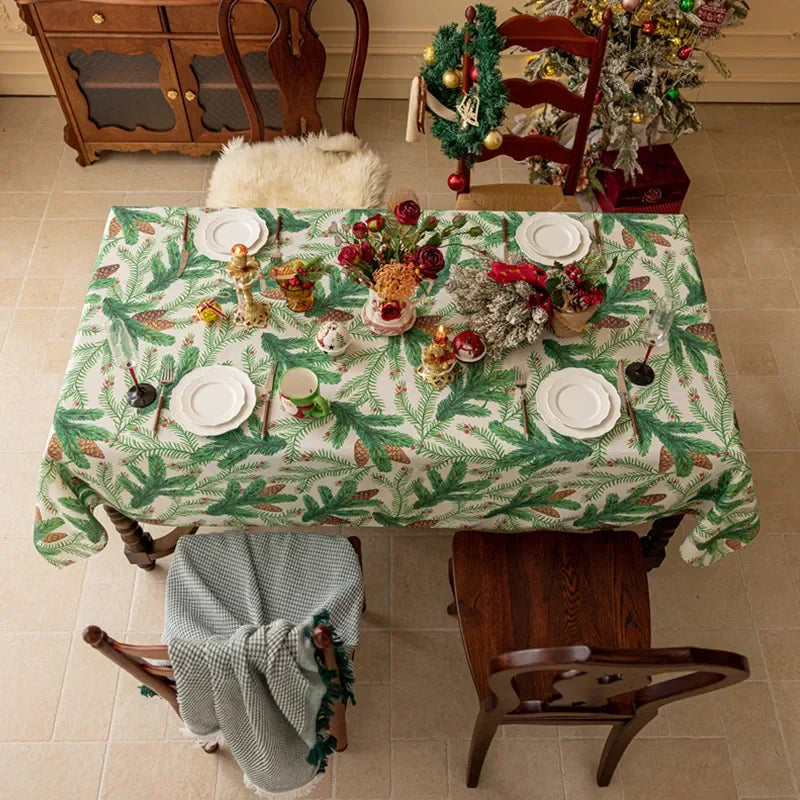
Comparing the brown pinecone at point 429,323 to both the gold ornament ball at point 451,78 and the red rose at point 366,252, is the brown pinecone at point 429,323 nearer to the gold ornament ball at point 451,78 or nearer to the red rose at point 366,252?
the red rose at point 366,252

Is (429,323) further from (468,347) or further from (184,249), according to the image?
(184,249)

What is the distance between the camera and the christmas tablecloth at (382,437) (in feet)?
5.18

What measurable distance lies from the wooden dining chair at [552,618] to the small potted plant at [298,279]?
0.66 m

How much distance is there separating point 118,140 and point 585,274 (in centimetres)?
212

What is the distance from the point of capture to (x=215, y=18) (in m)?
2.58

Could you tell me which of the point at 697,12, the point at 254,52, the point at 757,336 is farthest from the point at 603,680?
the point at 254,52

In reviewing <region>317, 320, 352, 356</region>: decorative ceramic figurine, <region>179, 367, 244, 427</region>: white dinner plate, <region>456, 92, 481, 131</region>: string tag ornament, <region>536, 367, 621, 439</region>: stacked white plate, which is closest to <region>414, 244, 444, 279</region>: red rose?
<region>317, 320, 352, 356</region>: decorative ceramic figurine

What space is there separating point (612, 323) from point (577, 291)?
17cm

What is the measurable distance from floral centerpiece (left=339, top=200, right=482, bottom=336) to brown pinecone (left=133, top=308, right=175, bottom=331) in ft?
1.46

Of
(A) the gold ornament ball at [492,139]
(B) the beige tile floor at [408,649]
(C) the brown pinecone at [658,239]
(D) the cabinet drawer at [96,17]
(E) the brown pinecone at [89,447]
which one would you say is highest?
(D) the cabinet drawer at [96,17]

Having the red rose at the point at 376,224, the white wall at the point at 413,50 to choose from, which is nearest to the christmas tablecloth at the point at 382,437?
the red rose at the point at 376,224

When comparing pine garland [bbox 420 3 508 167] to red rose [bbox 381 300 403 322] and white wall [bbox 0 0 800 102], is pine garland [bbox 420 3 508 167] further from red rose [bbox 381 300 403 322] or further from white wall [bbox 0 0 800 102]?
white wall [bbox 0 0 800 102]

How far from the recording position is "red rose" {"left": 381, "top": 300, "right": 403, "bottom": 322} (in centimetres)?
169

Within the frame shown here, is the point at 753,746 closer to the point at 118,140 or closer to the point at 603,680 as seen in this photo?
the point at 603,680
